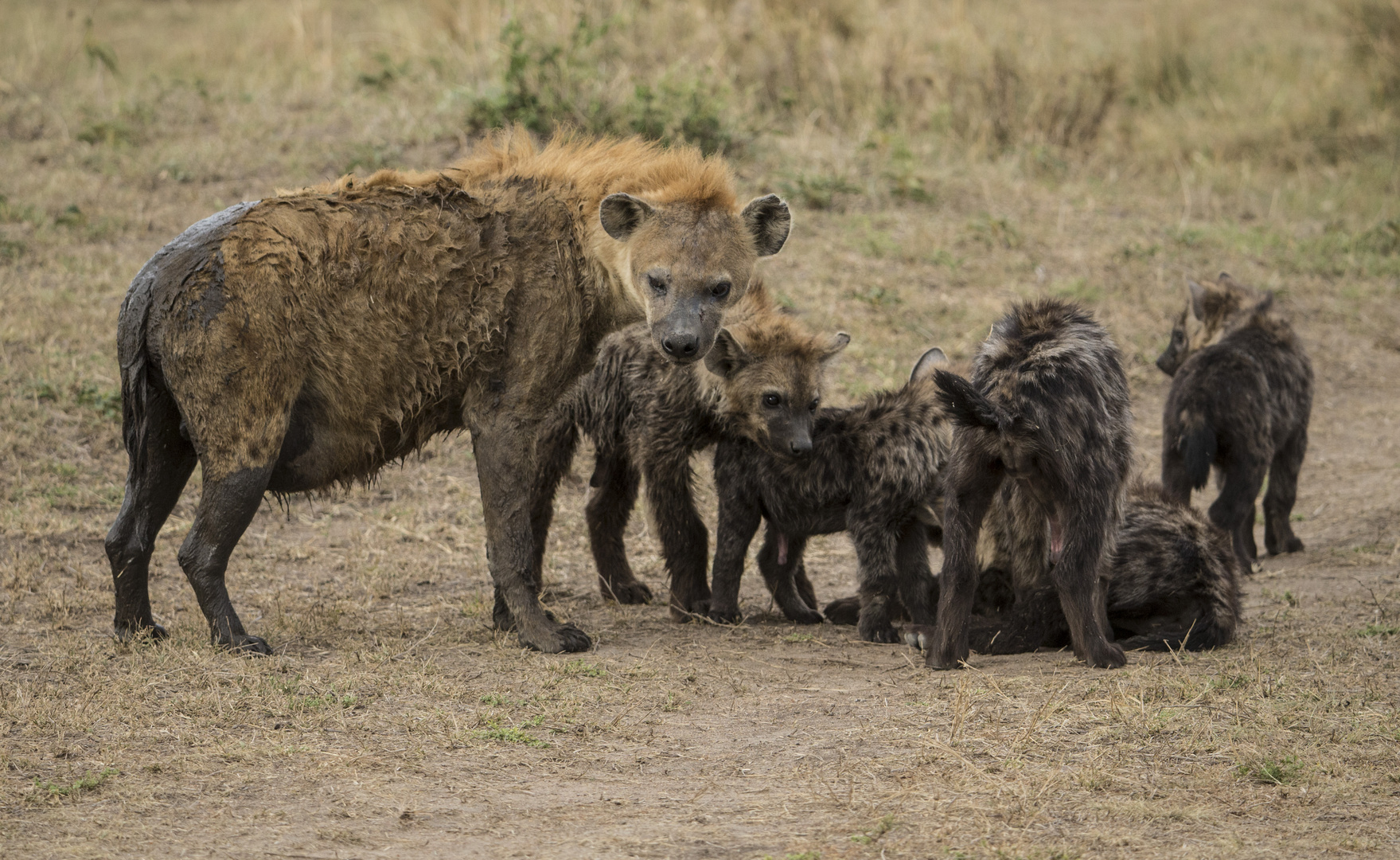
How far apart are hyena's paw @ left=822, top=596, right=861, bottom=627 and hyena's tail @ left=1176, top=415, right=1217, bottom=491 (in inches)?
67.1

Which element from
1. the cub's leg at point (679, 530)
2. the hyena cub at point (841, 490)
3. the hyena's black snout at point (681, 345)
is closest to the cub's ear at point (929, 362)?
the hyena cub at point (841, 490)

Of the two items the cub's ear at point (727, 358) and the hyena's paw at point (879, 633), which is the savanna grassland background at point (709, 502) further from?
the cub's ear at point (727, 358)

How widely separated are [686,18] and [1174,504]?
24.9 feet

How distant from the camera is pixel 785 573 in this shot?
563 cm

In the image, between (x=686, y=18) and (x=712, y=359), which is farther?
(x=686, y=18)

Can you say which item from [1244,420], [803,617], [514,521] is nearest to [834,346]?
[803,617]

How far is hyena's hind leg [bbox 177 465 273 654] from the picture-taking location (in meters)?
4.46

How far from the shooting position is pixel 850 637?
5270mm

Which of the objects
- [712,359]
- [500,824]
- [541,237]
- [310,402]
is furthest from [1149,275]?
[500,824]

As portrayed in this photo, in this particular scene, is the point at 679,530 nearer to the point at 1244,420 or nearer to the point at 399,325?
the point at 399,325

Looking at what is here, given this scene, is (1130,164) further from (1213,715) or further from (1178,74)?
(1213,715)

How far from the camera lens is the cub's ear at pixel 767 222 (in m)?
4.93

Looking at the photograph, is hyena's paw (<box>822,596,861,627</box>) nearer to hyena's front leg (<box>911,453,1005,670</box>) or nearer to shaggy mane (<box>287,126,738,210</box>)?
hyena's front leg (<box>911,453,1005,670</box>)

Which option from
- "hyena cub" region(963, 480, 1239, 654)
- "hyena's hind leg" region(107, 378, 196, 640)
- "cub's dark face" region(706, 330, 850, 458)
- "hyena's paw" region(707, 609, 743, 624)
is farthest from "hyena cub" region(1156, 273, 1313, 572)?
"hyena's hind leg" region(107, 378, 196, 640)
